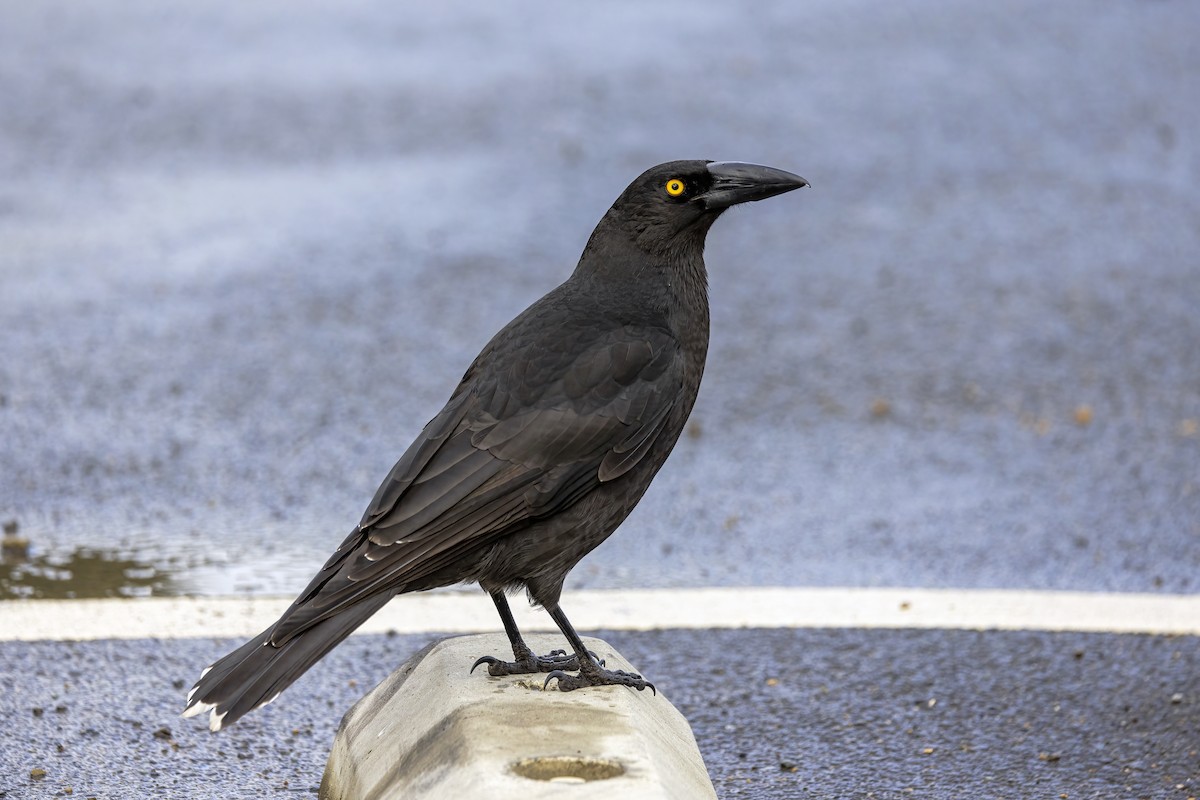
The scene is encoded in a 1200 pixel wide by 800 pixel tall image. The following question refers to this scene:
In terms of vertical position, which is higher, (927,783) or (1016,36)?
(1016,36)

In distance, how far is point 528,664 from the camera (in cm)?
397

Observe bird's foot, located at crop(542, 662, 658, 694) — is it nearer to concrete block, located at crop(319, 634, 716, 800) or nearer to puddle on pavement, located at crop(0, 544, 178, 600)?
concrete block, located at crop(319, 634, 716, 800)

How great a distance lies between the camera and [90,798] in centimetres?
391

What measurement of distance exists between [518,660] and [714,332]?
12.4ft

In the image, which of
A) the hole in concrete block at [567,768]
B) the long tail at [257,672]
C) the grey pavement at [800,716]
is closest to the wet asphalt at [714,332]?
the grey pavement at [800,716]

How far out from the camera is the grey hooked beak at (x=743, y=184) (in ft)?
14.4

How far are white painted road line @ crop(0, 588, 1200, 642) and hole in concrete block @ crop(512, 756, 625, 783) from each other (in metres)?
1.73

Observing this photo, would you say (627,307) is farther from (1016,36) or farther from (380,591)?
(1016,36)

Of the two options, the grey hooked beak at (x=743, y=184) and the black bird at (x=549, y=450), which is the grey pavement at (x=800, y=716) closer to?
the black bird at (x=549, y=450)

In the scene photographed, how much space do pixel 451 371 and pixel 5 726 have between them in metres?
3.11

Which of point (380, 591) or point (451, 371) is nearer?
point (380, 591)

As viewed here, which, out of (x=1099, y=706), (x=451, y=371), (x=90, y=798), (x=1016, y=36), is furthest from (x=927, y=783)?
(x=1016, y=36)

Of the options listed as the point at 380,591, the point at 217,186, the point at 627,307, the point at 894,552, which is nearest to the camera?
the point at 380,591

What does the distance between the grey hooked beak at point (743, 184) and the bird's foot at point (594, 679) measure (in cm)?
136
